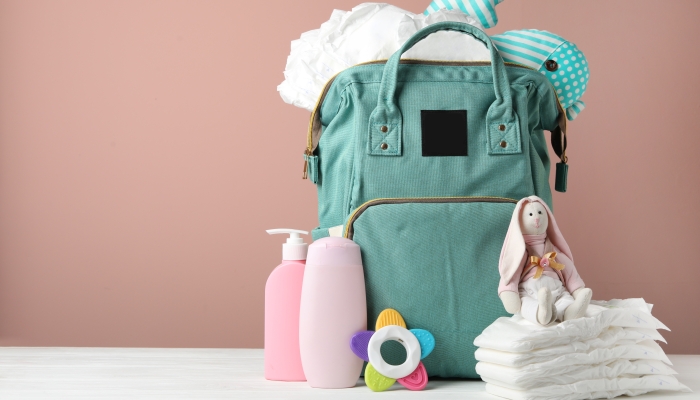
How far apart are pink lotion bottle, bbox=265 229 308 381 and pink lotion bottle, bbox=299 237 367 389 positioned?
42 mm

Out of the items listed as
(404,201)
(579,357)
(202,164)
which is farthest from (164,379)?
(202,164)

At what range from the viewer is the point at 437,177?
3.02 feet

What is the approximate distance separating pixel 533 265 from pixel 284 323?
31 centimetres

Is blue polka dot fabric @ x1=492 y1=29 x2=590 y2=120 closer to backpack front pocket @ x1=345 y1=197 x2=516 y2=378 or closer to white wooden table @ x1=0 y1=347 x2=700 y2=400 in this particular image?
backpack front pocket @ x1=345 y1=197 x2=516 y2=378

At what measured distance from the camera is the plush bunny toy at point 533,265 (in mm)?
805

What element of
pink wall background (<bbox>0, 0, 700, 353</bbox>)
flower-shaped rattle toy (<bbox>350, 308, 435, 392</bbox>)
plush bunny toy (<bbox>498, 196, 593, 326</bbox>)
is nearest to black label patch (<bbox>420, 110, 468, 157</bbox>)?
plush bunny toy (<bbox>498, 196, 593, 326</bbox>)

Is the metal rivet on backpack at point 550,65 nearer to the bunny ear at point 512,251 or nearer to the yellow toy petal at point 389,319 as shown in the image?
the bunny ear at point 512,251

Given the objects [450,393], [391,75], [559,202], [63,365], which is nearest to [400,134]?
[391,75]

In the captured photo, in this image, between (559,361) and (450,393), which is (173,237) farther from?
(559,361)

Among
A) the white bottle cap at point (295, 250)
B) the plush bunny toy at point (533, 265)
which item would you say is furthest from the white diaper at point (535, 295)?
the white bottle cap at point (295, 250)

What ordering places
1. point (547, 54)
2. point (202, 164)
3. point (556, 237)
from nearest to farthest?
point (556, 237)
point (547, 54)
point (202, 164)

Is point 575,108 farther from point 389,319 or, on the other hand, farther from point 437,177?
point 389,319

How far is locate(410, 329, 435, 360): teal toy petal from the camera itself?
2.80ft

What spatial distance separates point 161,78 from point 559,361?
118cm
